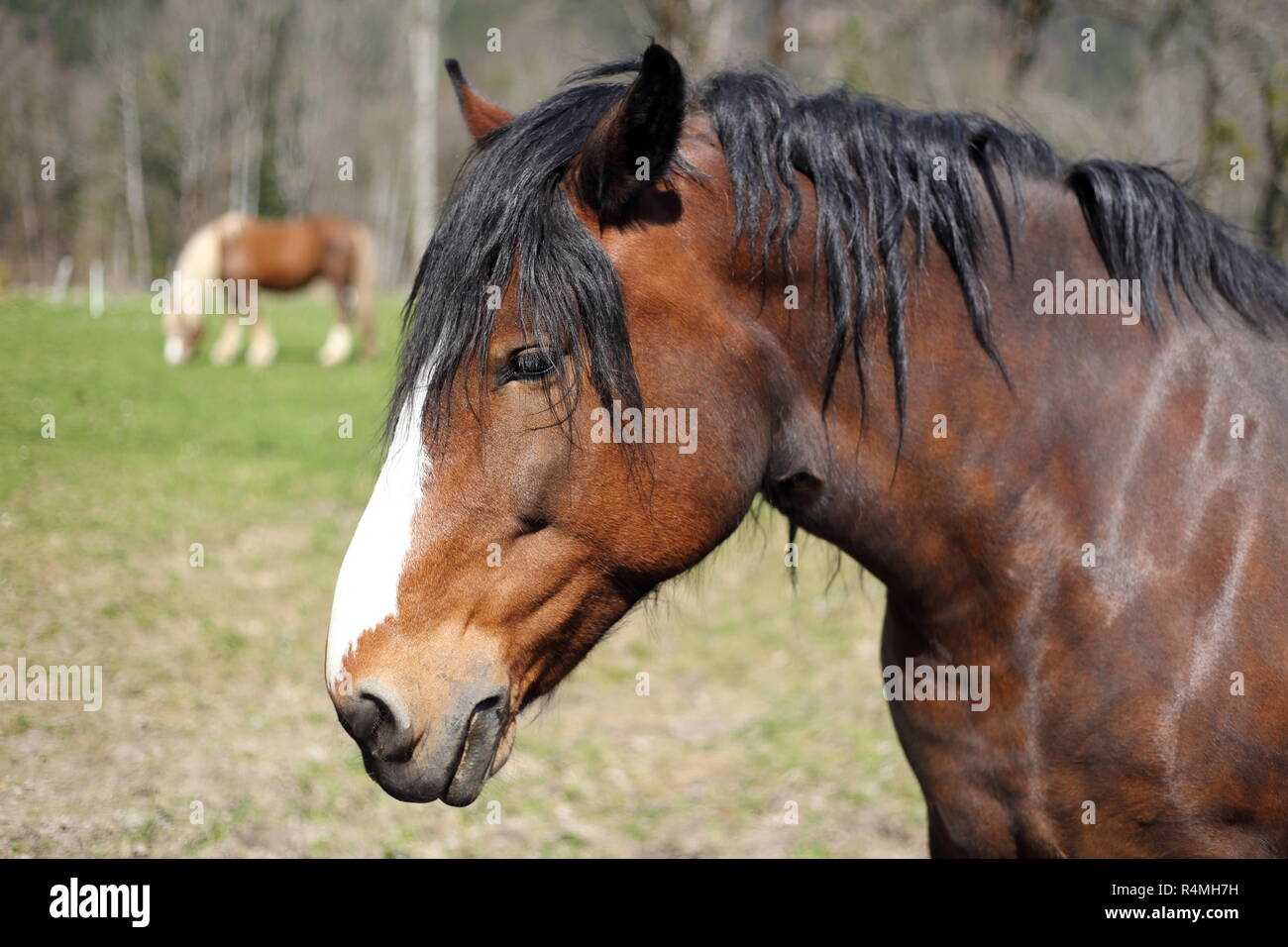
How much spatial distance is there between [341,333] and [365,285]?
4.81 feet

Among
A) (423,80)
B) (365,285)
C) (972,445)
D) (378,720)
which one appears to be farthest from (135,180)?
(972,445)

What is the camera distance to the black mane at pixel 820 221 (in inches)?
72.5

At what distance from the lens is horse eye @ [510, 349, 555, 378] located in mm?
1833

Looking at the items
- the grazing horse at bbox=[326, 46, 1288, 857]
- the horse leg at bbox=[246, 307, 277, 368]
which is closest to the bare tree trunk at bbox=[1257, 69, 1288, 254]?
the grazing horse at bbox=[326, 46, 1288, 857]

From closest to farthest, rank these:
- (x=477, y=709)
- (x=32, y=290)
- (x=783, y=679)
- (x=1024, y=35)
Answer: (x=477, y=709), (x=783, y=679), (x=1024, y=35), (x=32, y=290)

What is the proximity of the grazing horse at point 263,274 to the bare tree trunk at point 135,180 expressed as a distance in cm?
1386

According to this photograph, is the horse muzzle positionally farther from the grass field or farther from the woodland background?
the woodland background

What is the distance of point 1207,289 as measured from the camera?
2211mm

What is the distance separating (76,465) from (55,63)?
39.5ft

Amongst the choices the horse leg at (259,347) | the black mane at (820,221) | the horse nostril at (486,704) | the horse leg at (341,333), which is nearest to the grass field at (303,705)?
the horse nostril at (486,704)

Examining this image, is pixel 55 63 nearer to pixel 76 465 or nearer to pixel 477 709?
pixel 76 465

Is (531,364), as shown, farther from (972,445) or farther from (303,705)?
(303,705)

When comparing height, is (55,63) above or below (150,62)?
below
